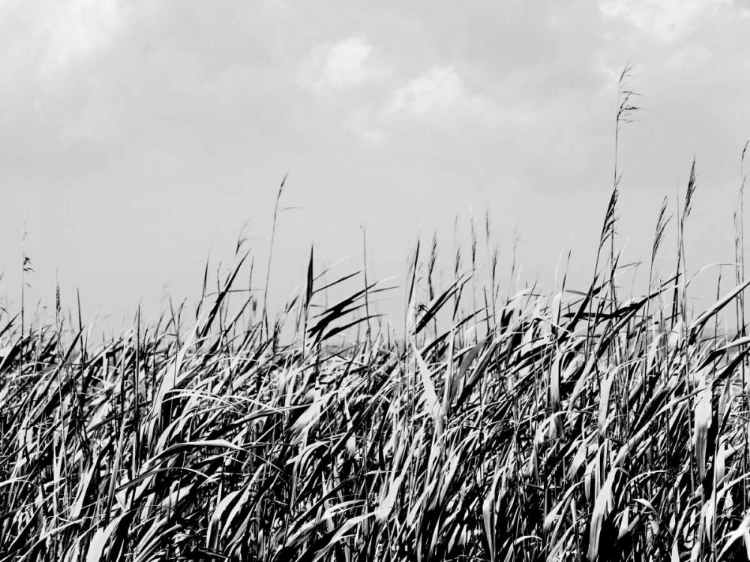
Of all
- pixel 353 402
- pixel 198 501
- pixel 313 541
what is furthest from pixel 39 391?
pixel 313 541

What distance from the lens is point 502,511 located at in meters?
2.27

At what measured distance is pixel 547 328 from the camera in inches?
109

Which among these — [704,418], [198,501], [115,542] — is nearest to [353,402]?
[198,501]

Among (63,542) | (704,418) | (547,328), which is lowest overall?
(63,542)

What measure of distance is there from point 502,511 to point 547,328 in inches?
30.3

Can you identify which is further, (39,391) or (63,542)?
(39,391)

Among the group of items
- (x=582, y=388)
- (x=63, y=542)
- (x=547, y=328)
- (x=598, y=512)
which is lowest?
(x=63, y=542)

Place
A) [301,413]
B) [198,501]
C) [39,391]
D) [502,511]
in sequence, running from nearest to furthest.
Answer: [502,511], [198,501], [301,413], [39,391]

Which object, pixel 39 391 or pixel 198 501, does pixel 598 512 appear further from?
pixel 39 391

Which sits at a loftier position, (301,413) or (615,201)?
(615,201)

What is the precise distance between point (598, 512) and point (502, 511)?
0.35m

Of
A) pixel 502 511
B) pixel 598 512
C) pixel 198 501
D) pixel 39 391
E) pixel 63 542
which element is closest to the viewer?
pixel 598 512

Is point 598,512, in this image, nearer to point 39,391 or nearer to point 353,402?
point 353,402

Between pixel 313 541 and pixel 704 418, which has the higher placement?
pixel 704 418
